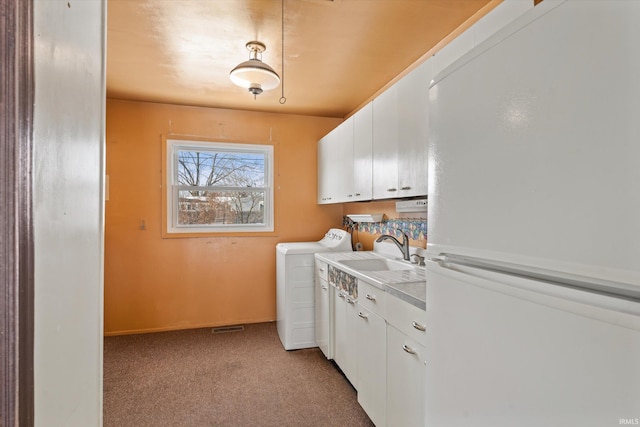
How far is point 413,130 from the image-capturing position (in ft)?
6.08

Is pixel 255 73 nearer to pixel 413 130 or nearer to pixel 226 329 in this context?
pixel 413 130

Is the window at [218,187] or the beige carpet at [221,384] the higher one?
the window at [218,187]

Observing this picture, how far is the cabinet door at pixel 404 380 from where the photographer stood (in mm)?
1349

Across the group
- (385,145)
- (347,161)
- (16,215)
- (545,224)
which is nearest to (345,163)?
(347,161)

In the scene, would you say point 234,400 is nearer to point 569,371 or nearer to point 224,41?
point 569,371

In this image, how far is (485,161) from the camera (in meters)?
0.75

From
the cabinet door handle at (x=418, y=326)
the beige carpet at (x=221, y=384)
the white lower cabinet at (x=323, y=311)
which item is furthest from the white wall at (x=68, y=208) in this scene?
the white lower cabinet at (x=323, y=311)

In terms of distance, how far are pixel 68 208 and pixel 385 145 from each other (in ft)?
6.36

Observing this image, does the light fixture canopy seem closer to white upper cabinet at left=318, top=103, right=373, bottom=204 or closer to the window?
white upper cabinet at left=318, top=103, right=373, bottom=204

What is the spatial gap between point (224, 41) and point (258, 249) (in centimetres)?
221

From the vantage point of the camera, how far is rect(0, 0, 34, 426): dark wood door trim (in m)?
0.37

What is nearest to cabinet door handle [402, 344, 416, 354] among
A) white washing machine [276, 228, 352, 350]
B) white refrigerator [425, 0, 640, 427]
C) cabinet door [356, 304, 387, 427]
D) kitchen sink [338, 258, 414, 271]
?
cabinet door [356, 304, 387, 427]

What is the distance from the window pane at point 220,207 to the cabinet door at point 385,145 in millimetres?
1831

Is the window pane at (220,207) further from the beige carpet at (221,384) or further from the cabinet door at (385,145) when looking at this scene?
the cabinet door at (385,145)
